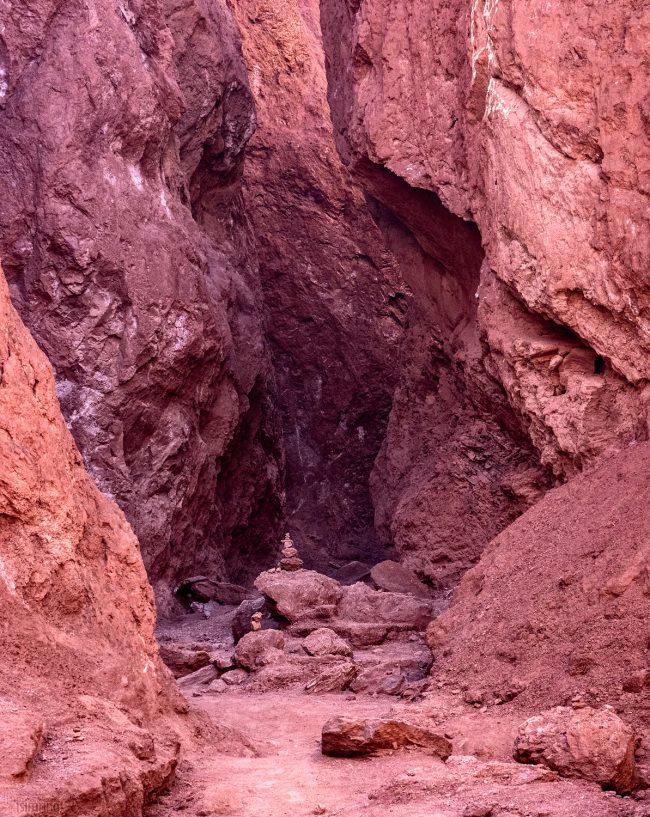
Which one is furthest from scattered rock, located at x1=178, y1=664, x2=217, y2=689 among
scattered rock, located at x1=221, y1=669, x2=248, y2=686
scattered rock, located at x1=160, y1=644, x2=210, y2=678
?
scattered rock, located at x1=160, y1=644, x2=210, y2=678

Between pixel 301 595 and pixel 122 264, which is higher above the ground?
pixel 122 264

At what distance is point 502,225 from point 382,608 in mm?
5506

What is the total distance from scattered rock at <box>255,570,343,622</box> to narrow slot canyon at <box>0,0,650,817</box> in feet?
0.19

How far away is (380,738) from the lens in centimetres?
784

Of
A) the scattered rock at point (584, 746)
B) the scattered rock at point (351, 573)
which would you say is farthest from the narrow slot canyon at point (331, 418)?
the scattered rock at point (351, 573)

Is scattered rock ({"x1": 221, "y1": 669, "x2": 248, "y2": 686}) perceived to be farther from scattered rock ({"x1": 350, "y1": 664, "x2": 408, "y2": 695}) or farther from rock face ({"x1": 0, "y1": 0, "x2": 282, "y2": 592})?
rock face ({"x1": 0, "y1": 0, "x2": 282, "y2": 592})

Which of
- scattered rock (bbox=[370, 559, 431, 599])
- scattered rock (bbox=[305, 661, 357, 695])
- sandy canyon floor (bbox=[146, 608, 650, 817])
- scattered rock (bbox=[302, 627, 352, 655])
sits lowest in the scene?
sandy canyon floor (bbox=[146, 608, 650, 817])

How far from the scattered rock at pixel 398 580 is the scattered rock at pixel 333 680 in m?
5.34

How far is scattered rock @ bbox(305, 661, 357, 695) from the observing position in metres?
11.3

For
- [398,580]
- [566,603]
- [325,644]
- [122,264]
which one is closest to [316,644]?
[325,644]

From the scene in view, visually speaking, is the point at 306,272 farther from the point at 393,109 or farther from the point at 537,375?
the point at 537,375

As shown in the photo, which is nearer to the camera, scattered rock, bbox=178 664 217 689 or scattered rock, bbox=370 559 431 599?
scattered rock, bbox=178 664 217 689

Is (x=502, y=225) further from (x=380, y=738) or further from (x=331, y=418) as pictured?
(x=331, y=418)

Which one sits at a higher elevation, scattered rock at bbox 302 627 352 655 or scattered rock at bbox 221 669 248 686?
scattered rock at bbox 302 627 352 655
